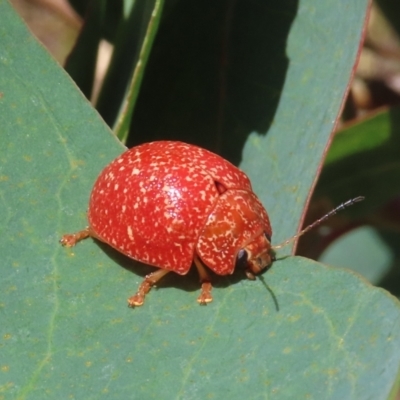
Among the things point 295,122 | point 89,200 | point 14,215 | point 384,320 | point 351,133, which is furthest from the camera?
point 351,133

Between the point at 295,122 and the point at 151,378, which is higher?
the point at 295,122

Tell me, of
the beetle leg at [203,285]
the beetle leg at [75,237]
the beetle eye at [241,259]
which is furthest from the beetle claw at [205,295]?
the beetle leg at [75,237]

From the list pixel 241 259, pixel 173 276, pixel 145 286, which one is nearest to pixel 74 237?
pixel 145 286

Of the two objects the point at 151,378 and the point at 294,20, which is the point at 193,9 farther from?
the point at 151,378

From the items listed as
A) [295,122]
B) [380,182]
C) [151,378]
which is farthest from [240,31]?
[151,378]

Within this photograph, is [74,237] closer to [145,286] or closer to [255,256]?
[145,286]
